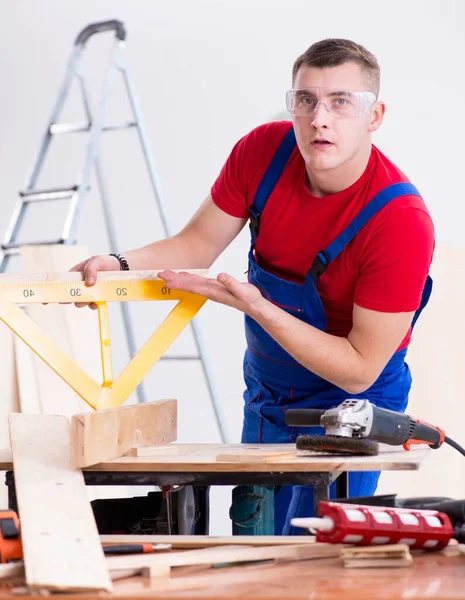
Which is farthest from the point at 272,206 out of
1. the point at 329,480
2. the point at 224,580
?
the point at 224,580

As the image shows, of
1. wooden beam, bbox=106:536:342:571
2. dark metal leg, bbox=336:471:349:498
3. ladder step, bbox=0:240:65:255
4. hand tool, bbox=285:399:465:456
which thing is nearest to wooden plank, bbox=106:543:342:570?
wooden beam, bbox=106:536:342:571

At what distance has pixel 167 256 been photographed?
2.59 meters

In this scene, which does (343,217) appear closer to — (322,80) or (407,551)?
(322,80)

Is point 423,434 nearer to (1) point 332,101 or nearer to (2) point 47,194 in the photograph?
(1) point 332,101

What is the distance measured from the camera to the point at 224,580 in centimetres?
121

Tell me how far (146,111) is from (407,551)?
4.11 metres

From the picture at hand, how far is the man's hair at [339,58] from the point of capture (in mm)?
2234

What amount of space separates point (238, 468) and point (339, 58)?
1.10m

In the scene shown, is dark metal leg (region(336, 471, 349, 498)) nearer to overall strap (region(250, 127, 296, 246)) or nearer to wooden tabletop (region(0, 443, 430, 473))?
wooden tabletop (region(0, 443, 430, 473))

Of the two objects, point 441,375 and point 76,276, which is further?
point 441,375

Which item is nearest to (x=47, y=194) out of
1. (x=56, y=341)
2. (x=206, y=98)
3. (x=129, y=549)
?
(x=56, y=341)

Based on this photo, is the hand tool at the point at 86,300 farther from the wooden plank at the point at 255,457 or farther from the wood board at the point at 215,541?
the wood board at the point at 215,541

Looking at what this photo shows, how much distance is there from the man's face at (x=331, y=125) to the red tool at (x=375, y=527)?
1.10 m

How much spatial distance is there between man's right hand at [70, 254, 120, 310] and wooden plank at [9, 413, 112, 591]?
456 millimetres
